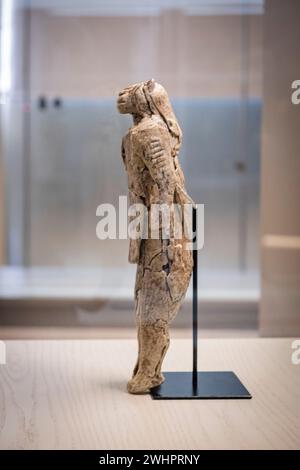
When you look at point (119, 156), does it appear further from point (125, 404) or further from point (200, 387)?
point (125, 404)

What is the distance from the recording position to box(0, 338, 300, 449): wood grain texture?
6.61 ft

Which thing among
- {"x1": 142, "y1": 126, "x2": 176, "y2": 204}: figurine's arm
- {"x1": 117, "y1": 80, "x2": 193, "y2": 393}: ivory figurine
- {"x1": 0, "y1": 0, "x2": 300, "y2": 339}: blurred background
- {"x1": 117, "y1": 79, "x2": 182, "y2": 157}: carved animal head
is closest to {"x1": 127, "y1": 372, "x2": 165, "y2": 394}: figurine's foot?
{"x1": 117, "y1": 80, "x2": 193, "y2": 393}: ivory figurine

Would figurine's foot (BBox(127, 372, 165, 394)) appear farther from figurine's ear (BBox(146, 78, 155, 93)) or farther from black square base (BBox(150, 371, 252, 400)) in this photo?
figurine's ear (BBox(146, 78, 155, 93))

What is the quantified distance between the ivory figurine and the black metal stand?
0.22 feet

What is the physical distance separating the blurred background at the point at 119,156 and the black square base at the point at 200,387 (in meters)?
1.08

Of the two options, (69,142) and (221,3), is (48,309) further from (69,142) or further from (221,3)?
(221,3)

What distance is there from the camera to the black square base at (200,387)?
244 centimetres

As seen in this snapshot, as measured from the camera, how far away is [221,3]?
3590 mm

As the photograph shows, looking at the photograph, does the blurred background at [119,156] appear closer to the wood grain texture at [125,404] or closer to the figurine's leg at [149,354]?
the wood grain texture at [125,404]

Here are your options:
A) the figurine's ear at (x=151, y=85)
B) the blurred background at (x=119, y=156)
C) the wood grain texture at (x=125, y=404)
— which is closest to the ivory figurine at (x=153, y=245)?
the figurine's ear at (x=151, y=85)

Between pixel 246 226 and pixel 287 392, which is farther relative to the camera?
pixel 246 226

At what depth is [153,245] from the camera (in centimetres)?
238

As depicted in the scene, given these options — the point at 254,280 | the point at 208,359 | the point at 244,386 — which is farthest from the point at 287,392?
the point at 254,280

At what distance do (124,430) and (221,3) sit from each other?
7.67 ft
